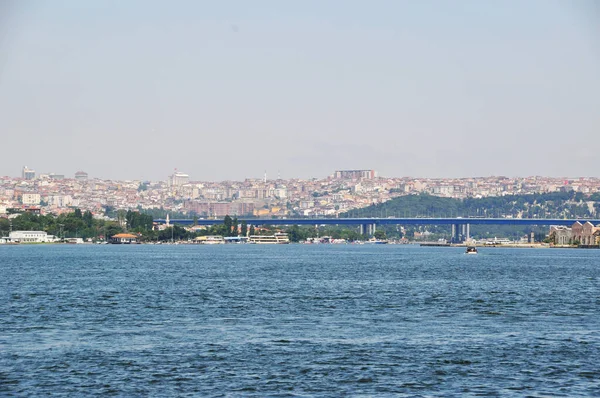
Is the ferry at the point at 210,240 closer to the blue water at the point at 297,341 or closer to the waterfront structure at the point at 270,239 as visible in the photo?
the waterfront structure at the point at 270,239

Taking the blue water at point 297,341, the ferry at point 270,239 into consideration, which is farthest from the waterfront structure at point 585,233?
the blue water at point 297,341

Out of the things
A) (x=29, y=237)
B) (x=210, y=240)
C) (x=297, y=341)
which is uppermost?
(x=210, y=240)

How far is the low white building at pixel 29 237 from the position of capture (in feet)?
478

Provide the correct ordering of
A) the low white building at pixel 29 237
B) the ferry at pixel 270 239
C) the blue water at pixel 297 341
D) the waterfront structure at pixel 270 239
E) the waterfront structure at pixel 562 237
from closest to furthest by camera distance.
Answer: the blue water at pixel 297 341
the low white building at pixel 29 237
the waterfront structure at pixel 562 237
the ferry at pixel 270 239
the waterfront structure at pixel 270 239

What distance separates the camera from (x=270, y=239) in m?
187

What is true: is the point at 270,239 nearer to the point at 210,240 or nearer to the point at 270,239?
the point at 270,239

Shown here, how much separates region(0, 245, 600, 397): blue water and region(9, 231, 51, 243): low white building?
4253 inches

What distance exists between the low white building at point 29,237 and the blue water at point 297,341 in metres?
108

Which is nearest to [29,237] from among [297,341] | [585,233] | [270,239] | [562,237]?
[270,239]

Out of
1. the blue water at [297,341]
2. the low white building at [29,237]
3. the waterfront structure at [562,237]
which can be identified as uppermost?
the waterfront structure at [562,237]

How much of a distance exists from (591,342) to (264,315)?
31.3ft

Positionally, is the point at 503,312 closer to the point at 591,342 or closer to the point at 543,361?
the point at 591,342

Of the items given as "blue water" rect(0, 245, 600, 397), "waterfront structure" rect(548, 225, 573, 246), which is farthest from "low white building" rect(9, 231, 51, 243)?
"blue water" rect(0, 245, 600, 397)

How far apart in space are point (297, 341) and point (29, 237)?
12991cm
